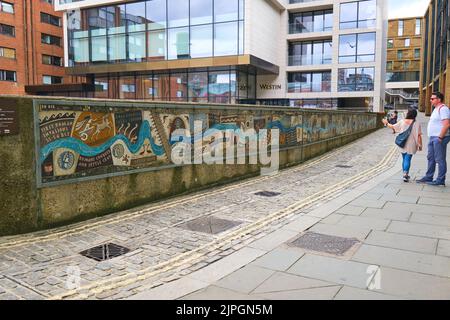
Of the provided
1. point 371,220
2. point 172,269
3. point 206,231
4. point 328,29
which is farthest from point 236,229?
point 328,29

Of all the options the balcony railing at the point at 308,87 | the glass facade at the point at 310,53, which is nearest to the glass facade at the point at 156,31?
the balcony railing at the point at 308,87

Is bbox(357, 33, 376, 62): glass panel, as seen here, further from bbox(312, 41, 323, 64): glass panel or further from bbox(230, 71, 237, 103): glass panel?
bbox(230, 71, 237, 103): glass panel

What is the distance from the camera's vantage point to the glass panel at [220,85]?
3047cm

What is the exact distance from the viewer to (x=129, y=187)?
688 centimetres

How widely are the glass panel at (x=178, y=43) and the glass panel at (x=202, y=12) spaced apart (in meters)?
1.07

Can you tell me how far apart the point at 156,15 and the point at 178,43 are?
278 centimetres

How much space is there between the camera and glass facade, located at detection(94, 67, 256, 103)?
3053 cm

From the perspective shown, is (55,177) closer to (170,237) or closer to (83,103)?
(83,103)

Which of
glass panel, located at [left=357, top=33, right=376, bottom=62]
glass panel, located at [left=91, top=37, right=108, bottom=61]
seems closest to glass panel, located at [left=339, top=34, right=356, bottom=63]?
glass panel, located at [left=357, top=33, right=376, bottom=62]

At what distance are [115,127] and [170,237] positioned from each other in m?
2.21

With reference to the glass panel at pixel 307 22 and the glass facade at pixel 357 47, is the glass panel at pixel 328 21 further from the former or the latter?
the glass facade at pixel 357 47

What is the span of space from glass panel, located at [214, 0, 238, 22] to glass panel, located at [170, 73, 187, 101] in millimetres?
5064

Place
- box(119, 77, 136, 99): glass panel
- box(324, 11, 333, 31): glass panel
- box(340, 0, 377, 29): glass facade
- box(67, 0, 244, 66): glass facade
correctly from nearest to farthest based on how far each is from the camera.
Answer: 1. box(67, 0, 244, 66): glass facade
2. box(119, 77, 136, 99): glass panel
3. box(340, 0, 377, 29): glass facade
4. box(324, 11, 333, 31): glass panel
